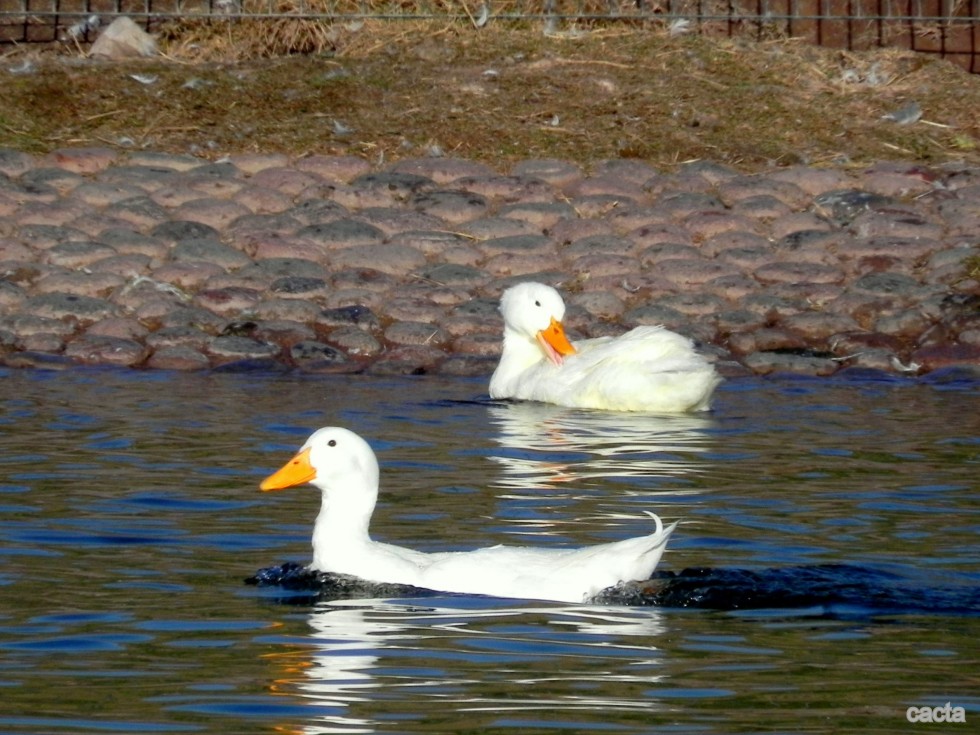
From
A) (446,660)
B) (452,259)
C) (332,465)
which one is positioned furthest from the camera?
(452,259)

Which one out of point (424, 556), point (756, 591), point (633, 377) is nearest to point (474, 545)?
point (424, 556)

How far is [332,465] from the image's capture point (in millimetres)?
6414

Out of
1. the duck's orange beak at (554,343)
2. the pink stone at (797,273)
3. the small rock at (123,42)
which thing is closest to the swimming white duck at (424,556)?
the duck's orange beak at (554,343)

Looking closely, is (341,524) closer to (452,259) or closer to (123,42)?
(452,259)

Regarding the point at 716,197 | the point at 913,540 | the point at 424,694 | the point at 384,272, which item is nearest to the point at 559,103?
the point at 716,197

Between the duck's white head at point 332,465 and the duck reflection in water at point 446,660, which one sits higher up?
the duck's white head at point 332,465

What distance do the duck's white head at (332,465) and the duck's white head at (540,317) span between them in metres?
4.37

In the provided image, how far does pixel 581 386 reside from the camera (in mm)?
10422

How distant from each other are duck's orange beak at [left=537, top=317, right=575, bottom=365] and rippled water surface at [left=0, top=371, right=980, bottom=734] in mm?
441

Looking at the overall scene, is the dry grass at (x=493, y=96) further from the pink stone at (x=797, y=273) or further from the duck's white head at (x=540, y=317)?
the duck's white head at (x=540, y=317)

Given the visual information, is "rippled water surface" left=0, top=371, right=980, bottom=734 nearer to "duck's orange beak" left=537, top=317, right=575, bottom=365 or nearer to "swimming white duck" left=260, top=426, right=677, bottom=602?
"swimming white duck" left=260, top=426, right=677, bottom=602

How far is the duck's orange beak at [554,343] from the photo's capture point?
10.7m

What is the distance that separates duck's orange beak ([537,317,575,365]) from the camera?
10.7m

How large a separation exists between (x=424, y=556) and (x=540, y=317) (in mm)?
4662
